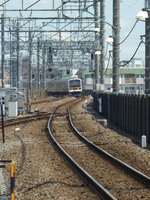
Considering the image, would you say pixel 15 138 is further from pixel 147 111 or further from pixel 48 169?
pixel 48 169

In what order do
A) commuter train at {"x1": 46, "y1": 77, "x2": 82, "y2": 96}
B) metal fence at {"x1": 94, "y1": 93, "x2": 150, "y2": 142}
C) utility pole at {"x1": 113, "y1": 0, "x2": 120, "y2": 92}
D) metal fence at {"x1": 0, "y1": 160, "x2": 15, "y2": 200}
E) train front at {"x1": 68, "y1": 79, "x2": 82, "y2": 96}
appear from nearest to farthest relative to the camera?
1. metal fence at {"x1": 0, "y1": 160, "x2": 15, "y2": 200}
2. metal fence at {"x1": 94, "y1": 93, "x2": 150, "y2": 142}
3. utility pole at {"x1": 113, "y1": 0, "x2": 120, "y2": 92}
4. train front at {"x1": 68, "y1": 79, "x2": 82, "y2": 96}
5. commuter train at {"x1": 46, "y1": 77, "x2": 82, "y2": 96}

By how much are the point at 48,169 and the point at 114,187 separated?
2465 mm

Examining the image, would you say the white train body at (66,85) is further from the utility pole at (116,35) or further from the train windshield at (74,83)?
the utility pole at (116,35)

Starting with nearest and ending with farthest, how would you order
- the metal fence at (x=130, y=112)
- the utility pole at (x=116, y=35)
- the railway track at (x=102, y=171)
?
1. the railway track at (x=102, y=171)
2. the metal fence at (x=130, y=112)
3. the utility pole at (x=116, y=35)

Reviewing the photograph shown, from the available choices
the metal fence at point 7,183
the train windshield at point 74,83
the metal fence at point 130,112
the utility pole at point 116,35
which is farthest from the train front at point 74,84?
the metal fence at point 7,183

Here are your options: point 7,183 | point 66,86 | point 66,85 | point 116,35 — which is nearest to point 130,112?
point 116,35

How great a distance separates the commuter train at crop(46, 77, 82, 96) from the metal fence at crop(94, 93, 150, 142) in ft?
131

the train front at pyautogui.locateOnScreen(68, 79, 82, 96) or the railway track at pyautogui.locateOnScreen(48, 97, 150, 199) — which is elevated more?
the train front at pyautogui.locateOnScreen(68, 79, 82, 96)

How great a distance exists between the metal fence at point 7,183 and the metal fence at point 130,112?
934 centimetres

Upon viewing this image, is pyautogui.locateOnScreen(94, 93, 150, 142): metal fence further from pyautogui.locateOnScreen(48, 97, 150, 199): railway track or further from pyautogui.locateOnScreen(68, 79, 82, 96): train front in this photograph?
pyautogui.locateOnScreen(68, 79, 82, 96): train front

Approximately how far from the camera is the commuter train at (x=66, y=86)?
68.6 m

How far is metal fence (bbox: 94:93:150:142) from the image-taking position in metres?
17.8

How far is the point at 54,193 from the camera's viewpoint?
8461 mm

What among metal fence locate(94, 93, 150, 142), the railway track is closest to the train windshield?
metal fence locate(94, 93, 150, 142)
